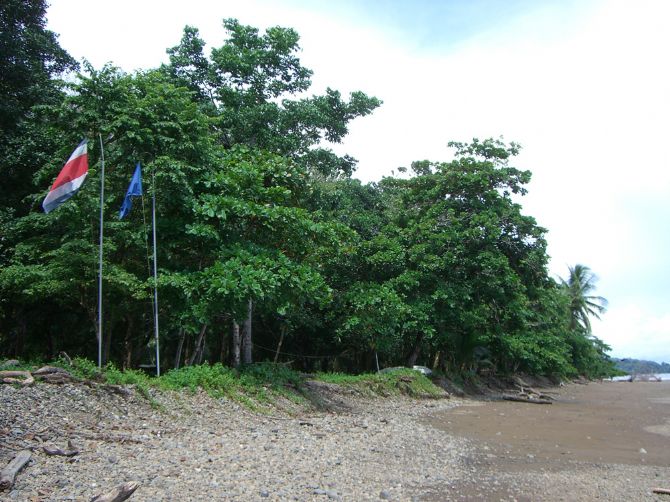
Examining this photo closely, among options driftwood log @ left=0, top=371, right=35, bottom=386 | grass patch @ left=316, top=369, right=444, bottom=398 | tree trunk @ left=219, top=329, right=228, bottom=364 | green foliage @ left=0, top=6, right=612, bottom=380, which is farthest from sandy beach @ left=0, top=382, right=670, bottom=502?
tree trunk @ left=219, top=329, right=228, bottom=364

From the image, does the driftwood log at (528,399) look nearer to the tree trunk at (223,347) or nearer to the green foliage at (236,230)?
the green foliage at (236,230)

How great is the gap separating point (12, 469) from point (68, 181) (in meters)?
6.34

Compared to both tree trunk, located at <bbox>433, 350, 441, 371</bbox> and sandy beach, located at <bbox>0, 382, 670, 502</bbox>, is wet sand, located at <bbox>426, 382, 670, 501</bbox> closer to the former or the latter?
sandy beach, located at <bbox>0, 382, 670, 502</bbox>

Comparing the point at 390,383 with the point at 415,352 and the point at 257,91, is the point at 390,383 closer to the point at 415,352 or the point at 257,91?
the point at 415,352

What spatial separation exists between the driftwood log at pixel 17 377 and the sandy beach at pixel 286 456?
0.22m

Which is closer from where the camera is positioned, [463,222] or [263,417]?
[263,417]

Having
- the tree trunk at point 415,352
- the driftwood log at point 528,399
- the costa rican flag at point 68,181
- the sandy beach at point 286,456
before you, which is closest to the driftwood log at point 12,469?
the sandy beach at point 286,456

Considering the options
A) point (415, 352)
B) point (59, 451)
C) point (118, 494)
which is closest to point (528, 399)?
point (415, 352)

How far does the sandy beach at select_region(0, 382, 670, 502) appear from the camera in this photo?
238 inches

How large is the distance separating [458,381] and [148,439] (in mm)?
20935

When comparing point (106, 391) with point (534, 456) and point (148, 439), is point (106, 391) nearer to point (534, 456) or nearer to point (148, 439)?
point (148, 439)

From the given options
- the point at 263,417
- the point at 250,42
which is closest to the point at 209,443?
the point at 263,417

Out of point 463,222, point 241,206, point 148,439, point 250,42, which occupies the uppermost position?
point 250,42

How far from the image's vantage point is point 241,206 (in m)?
12.4
